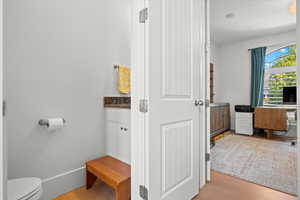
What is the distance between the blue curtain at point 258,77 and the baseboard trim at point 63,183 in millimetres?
4501

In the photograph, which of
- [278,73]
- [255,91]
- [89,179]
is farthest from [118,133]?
[278,73]

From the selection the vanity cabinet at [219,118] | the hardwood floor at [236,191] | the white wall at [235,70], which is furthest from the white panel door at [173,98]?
the white wall at [235,70]

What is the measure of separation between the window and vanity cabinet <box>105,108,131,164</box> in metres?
4.39

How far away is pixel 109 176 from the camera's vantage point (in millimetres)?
1309

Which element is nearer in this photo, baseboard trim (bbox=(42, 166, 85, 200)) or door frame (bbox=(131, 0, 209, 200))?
door frame (bbox=(131, 0, 209, 200))

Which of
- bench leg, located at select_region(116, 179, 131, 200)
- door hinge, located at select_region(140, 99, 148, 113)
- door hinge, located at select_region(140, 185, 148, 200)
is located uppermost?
door hinge, located at select_region(140, 99, 148, 113)

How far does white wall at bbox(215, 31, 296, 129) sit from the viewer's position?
14.3ft

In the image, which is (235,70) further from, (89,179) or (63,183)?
(63,183)

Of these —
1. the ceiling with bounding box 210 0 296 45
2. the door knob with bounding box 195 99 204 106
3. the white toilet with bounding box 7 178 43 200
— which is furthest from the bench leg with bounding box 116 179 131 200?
the ceiling with bounding box 210 0 296 45

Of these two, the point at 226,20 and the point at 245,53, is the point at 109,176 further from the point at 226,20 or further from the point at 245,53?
the point at 245,53

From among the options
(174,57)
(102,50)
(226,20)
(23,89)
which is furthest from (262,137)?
(23,89)

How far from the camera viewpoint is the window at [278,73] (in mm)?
3834

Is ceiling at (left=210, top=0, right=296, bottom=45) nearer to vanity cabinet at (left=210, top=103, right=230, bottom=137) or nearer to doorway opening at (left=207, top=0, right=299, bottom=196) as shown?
doorway opening at (left=207, top=0, right=299, bottom=196)

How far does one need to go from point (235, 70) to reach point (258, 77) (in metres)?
0.67
